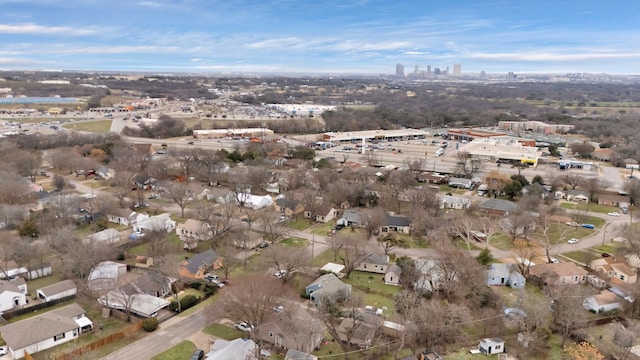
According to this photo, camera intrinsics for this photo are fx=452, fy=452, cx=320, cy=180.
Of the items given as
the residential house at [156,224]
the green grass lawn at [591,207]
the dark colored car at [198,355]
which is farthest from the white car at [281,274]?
the green grass lawn at [591,207]

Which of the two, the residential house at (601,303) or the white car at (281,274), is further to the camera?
the white car at (281,274)

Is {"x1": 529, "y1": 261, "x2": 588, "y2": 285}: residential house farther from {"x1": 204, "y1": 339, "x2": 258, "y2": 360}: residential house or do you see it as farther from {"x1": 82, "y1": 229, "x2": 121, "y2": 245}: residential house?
{"x1": 82, "y1": 229, "x2": 121, "y2": 245}: residential house

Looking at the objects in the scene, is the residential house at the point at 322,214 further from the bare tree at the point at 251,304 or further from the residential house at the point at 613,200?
the residential house at the point at 613,200

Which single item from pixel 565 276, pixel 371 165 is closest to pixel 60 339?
pixel 565 276

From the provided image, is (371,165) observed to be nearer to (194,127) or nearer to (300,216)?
(300,216)

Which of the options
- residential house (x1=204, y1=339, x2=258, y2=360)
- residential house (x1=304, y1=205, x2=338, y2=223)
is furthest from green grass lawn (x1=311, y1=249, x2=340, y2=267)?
residential house (x1=204, y1=339, x2=258, y2=360)

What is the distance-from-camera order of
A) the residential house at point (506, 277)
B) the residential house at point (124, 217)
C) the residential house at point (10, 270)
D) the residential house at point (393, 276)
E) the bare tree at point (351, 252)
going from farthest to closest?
the residential house at point (124, 217) < the bare tree at point (351, 252) < the residential house at point (393, 276) < the residential house at point (506, 277) < the residential house at point (10, 270)

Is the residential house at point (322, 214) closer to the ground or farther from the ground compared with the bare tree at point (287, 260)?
closer to the ground
